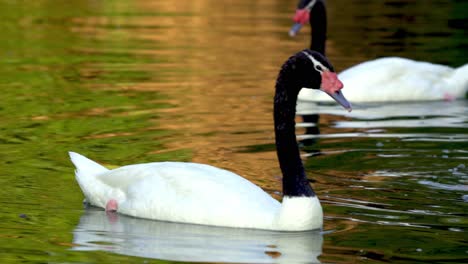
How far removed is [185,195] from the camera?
9469 millimetres

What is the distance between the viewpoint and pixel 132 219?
386 inches

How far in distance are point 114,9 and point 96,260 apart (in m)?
20.2

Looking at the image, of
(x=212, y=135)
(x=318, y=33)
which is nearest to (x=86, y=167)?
(x=212, y=135)

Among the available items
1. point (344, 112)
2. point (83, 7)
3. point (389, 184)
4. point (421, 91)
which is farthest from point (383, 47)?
point (389, 184)

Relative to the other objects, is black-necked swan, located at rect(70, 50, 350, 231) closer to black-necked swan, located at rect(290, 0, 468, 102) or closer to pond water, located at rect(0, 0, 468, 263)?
pond water, located at rect(0, 0, 468, 263)

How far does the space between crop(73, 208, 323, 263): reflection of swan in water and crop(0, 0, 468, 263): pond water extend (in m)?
0.02

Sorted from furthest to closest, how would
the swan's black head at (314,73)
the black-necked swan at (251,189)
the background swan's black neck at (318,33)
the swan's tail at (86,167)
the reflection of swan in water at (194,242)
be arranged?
1. the background swan's black neck at (318,33)
2. the swan's tail at (86,167)
3. the swan's black head at (314,73)
4. the black-necked swan at (251,189)
5. the reflection of swan in water at (194,242)

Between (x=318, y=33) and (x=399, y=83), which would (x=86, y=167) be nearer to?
(x=399, y=83)

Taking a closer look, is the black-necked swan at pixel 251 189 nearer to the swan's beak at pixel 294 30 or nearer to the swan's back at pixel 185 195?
→ the swan's back at pixel 185 195

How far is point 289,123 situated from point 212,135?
408 centimetres

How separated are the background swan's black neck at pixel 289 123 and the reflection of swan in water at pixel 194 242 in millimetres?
395

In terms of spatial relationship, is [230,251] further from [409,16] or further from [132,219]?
[409,16]

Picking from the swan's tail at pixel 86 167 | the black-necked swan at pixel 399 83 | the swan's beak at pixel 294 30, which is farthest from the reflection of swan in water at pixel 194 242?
the swan's beak at pixel 294 30

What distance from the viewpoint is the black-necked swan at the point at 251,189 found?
364 inches
